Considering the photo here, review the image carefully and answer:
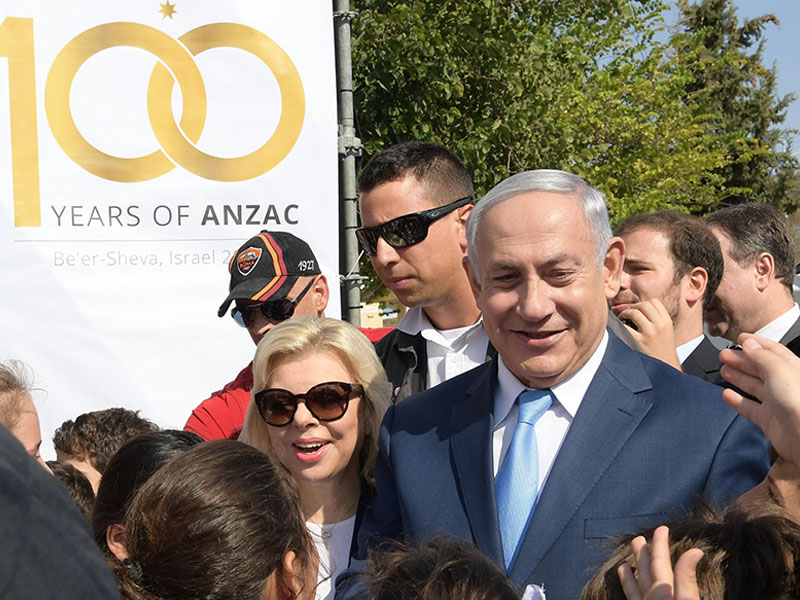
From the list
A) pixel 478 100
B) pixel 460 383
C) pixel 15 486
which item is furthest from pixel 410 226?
pixel 478 100

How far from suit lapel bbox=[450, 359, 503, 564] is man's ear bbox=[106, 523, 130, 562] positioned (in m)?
0.80

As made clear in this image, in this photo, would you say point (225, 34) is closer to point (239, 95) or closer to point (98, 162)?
point (239, 95)

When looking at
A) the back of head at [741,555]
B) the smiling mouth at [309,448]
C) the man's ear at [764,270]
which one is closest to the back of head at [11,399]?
the smiling mouth at [309,448]

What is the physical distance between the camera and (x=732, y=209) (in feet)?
13.6

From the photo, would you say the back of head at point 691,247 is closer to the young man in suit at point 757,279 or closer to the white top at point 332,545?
the young man in suit at point 757,279

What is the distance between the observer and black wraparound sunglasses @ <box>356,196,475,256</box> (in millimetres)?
3258

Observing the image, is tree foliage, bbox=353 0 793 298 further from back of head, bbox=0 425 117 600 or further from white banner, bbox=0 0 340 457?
back of head, bbox=0 425 117 600

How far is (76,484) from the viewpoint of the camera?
115 inches

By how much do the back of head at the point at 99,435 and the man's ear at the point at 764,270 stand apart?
2580 mm

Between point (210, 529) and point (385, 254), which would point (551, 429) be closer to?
point (210, 529)

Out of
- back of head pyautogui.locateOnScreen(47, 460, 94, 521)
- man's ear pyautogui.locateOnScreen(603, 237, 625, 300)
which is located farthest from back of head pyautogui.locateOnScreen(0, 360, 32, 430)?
man's ear pyautogui.locateOnScreen(603, 237, 625, 300)

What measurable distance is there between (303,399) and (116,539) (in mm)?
682

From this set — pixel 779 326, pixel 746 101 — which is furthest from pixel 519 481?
pixel 746 101

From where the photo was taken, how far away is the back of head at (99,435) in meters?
3.54
